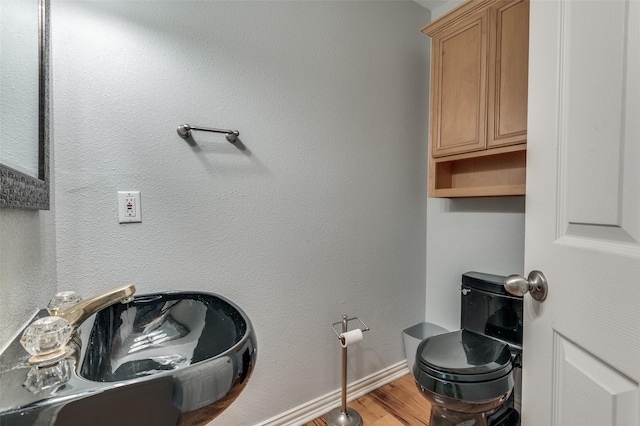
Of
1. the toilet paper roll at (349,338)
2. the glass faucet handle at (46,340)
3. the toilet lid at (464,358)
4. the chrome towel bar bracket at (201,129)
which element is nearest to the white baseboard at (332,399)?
the toilet paper roll at (349,338)

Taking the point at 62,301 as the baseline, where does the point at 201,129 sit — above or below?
above

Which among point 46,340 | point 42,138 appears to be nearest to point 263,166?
point 42,138

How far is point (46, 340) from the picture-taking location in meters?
0.44

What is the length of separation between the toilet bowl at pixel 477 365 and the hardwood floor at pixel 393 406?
28 cm

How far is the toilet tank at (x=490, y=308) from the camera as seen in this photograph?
4.46 feet


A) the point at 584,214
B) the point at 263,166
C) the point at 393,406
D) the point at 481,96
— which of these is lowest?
the point at 393,406

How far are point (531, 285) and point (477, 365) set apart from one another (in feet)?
1.78

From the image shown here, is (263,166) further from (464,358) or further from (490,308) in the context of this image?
(490,308)

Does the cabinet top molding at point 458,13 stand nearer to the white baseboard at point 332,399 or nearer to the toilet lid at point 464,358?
the toilet lid at point 464,358

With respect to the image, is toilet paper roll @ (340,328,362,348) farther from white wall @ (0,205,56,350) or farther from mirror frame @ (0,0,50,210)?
mirror frame @ (0,0,50,210)

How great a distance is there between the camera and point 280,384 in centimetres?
137

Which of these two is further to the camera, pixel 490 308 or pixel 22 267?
pixel 490 308

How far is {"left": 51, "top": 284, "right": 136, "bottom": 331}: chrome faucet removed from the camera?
579 millimetres

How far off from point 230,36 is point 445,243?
63.9 inches
